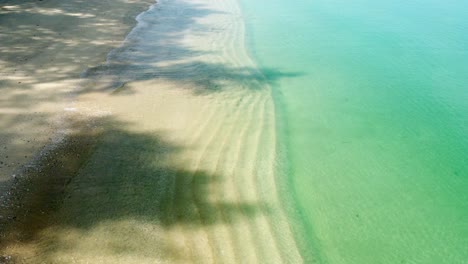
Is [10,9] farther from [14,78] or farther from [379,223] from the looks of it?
[379,223]

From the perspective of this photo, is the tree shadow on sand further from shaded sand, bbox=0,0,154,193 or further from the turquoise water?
the turquoise water

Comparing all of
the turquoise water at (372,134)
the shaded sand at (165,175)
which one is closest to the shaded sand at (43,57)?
the shaded sand at (165,175)

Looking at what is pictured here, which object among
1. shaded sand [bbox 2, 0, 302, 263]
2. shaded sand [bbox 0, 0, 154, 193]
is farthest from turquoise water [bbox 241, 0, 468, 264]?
shaded sand [bbox 0, 0, 154, 193]

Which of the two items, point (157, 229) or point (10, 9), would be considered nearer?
point (157, 229)

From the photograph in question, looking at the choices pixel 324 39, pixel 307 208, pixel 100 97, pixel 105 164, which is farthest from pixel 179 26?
pixel 307 208

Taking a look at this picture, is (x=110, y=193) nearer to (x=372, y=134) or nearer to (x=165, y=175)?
(x=165, y=175)

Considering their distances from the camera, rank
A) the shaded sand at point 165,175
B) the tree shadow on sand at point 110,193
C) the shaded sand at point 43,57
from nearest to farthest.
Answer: the shaded sand at point 165,175 < the tree shadow on sand at point 110,193 < the shaded sand at point 43,57

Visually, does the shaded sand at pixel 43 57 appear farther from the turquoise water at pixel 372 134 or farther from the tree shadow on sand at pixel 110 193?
the turquoise water at pixel 372 134
